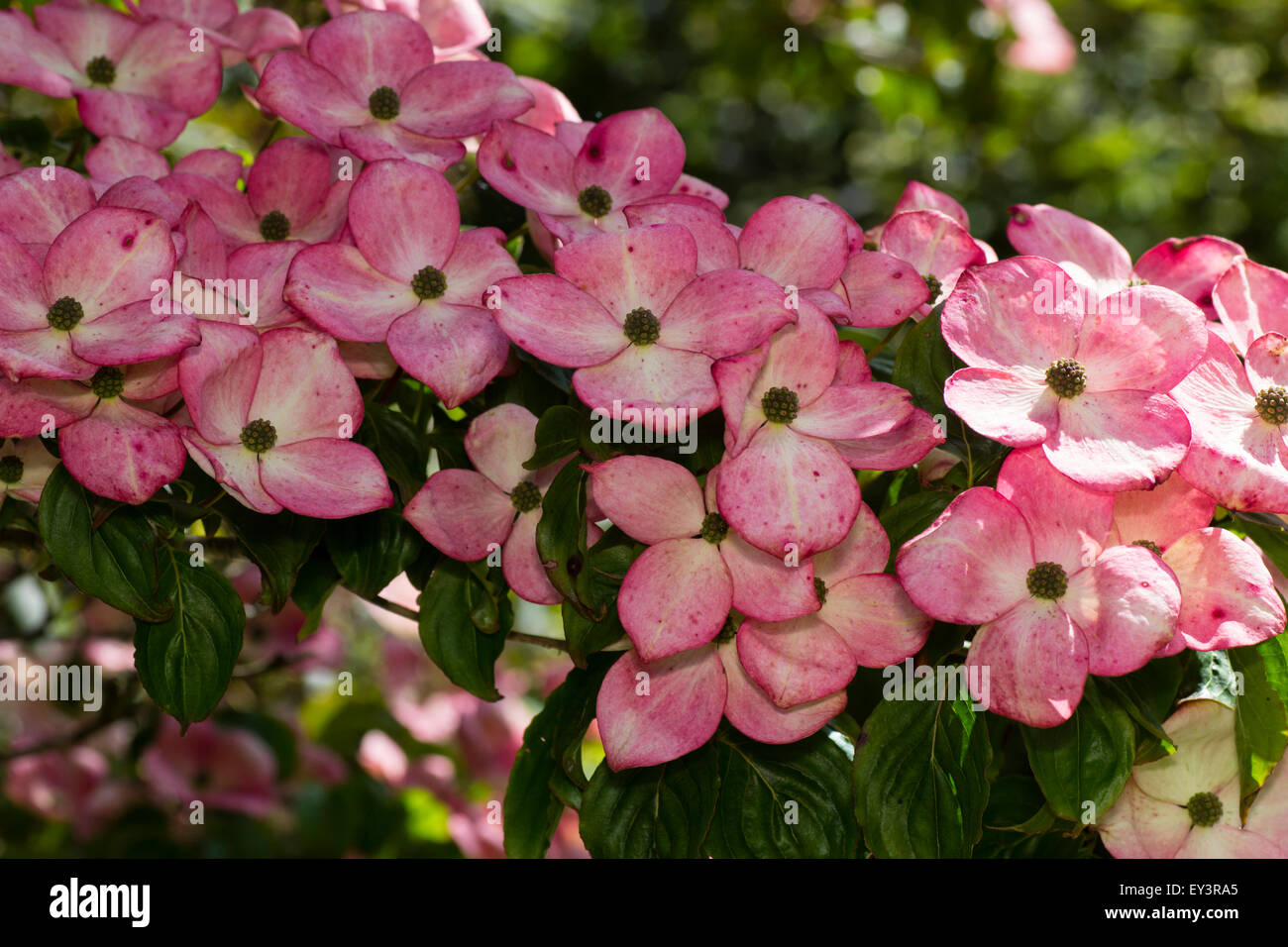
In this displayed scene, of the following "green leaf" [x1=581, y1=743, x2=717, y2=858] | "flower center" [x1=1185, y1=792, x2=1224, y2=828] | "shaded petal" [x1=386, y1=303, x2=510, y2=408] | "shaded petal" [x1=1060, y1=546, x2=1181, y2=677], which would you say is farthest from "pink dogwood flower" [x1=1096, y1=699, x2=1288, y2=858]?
"shaded petal" [x1=386, y1=303, x2=510, y2=408]

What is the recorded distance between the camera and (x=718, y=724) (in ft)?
2.31

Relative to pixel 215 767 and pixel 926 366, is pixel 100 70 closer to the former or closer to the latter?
pixel 926 366

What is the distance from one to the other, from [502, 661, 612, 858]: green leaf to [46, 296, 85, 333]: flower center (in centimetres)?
34

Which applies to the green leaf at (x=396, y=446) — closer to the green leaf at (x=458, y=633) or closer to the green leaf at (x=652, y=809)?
the green leaf at (x=458, y=633)

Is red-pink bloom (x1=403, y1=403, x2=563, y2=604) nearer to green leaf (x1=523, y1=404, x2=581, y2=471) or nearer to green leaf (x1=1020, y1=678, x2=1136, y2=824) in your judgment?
green leaf (x1=523, y1=404, x2=581, y2=471)

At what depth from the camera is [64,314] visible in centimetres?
64

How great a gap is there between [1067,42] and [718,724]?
1.74m

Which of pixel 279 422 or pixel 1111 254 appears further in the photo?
pixel 1111 254

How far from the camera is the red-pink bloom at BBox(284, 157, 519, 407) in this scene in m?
0.67

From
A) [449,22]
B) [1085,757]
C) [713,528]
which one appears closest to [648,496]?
[713,528]

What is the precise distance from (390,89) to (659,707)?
1.44ft

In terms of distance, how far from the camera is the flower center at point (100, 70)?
88 centimetres
